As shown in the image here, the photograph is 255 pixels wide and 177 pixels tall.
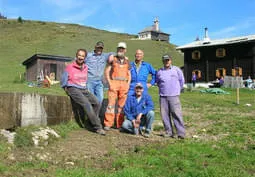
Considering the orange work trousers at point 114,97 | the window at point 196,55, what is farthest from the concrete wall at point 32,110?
the window at point 196,55

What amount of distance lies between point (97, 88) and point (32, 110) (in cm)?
151

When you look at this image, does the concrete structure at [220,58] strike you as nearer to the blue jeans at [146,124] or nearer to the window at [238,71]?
the window at [238,71]

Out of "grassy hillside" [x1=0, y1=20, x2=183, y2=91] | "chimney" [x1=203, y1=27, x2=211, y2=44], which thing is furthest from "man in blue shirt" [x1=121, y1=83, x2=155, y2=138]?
"grassy hillside" [x1=0, y1=20, x2=183, y2=91]

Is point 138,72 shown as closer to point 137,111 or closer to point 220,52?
point 137,111

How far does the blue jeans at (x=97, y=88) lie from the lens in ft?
24.5

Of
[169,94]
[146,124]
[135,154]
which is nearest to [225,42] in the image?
[169,94]

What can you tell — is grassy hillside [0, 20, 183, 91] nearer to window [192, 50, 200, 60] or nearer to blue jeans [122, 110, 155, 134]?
window [192, 50, 200, 60]

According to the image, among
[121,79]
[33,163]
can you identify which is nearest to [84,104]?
[121,79]

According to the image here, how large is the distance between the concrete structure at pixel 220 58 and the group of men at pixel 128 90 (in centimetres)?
2989

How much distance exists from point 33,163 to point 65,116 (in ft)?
8.07

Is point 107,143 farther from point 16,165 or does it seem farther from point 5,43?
point 5,43

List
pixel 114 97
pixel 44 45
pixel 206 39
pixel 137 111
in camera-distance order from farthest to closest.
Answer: pixel 44 45 → pixel 206 39 → pixel 114 97 → pixel 137 111

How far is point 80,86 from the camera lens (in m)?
7.07

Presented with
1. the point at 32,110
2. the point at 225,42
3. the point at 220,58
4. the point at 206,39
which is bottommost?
the point at 32,110
